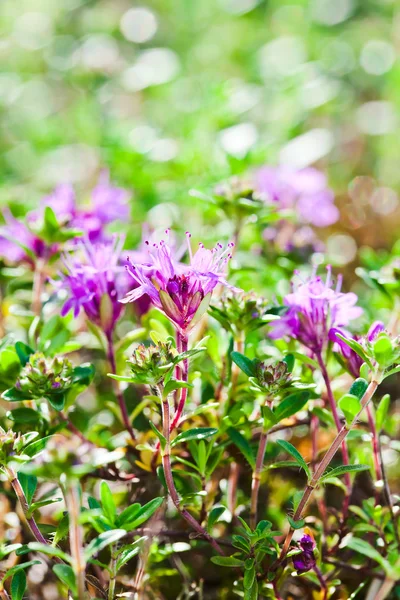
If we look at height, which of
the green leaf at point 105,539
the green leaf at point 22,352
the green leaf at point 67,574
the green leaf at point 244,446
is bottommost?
the green leaf at point 244,446

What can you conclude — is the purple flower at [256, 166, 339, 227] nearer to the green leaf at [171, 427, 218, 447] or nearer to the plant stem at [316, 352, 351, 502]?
the plant stem at [316, 352, 351, 502]

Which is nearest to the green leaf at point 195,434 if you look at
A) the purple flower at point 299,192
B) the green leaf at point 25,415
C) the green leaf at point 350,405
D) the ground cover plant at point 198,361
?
the ground cover plant at point 198,361

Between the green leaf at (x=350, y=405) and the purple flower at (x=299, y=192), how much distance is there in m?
1.02

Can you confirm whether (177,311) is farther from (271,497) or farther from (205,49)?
(205,49)

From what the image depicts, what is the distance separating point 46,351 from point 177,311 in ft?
1.28

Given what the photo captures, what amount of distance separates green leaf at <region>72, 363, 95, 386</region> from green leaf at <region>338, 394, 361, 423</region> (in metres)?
0.52

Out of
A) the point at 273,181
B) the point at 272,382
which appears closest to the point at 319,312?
the point at 272,382

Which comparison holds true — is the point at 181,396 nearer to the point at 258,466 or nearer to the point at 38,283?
the point at 258,466

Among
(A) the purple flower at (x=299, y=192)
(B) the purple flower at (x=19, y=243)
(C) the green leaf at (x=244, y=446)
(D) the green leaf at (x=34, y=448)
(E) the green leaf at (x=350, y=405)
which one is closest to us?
(E) the green leaf at (x=350, y=405)

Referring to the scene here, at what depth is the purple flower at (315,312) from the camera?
1263 millimetres

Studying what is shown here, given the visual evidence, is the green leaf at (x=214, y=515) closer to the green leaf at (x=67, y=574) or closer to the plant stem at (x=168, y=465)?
the plant stem at (x=168, y=465)

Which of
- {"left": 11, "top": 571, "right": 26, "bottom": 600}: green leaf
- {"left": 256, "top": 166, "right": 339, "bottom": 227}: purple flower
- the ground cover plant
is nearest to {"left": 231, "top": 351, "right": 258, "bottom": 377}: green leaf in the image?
the ground cover plant

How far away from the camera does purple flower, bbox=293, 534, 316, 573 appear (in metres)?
1.15

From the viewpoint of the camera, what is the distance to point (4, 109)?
3.54 m
